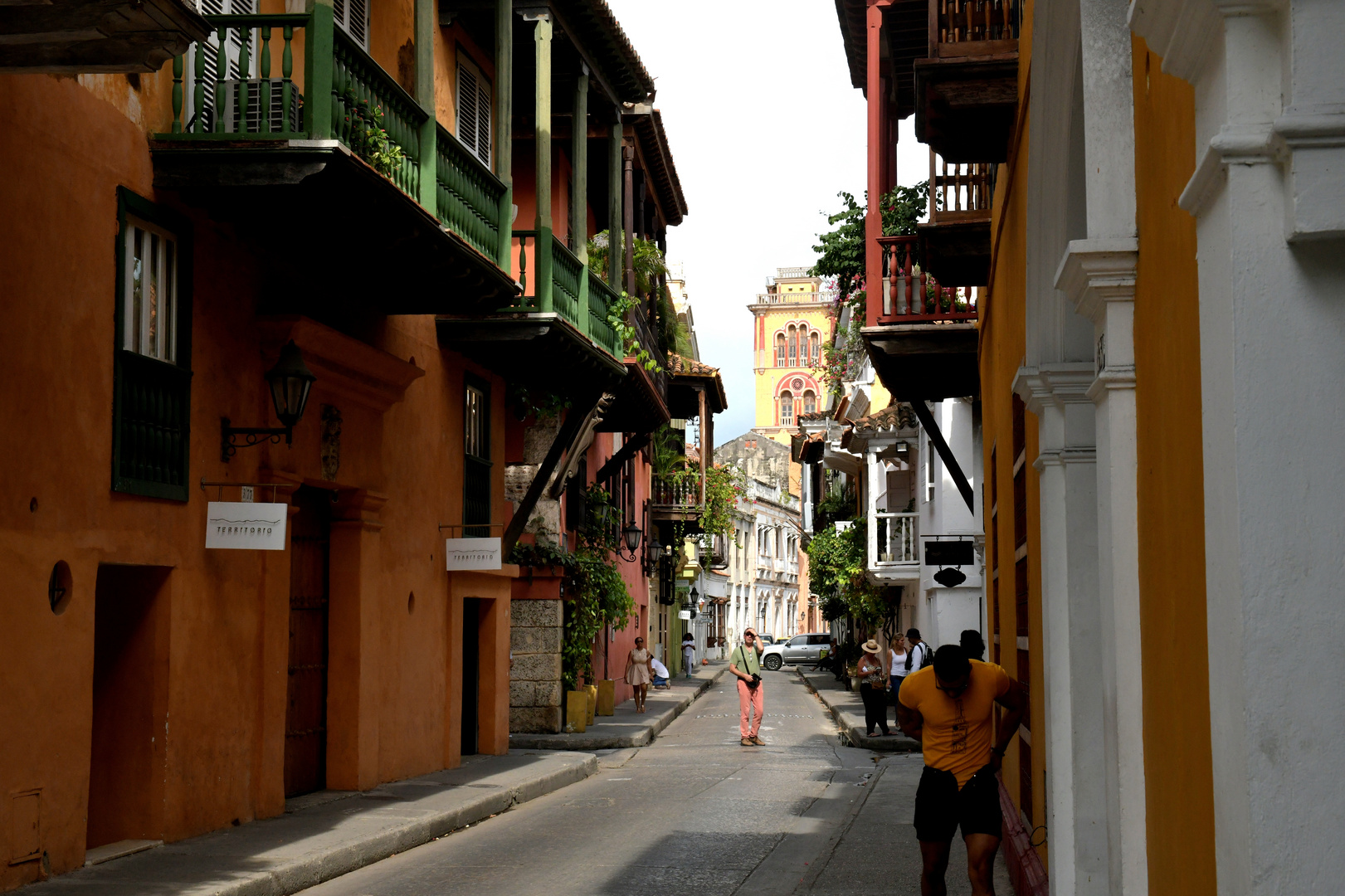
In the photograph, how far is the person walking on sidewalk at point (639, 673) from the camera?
28.7 m

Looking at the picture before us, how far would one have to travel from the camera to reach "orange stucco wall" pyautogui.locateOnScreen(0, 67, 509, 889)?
858cm

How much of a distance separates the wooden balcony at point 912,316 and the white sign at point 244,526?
23.0 ft

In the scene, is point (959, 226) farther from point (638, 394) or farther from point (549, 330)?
point (638, 394)

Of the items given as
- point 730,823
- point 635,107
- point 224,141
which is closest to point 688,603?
point 635,107

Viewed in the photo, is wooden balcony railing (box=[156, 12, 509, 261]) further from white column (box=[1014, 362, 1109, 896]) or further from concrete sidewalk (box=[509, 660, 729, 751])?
concrete sidewalk (box=[509, 660, 729, 751])

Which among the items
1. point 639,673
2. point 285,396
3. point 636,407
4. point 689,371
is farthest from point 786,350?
point 285,396

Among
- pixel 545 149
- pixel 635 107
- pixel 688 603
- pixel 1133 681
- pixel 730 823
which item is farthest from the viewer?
pixel 688 603

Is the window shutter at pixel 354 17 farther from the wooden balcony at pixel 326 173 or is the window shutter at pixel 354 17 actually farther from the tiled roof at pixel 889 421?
the tiled roof at pixel 889 421

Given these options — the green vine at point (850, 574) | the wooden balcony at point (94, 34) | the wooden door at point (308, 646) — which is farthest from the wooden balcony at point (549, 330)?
the green vine at point (850, 574)

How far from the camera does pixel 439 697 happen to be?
16.6 meters

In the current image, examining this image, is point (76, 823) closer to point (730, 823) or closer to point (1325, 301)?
point (730, 823)

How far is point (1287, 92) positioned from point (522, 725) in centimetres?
1998

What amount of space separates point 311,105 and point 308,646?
558 centimetres

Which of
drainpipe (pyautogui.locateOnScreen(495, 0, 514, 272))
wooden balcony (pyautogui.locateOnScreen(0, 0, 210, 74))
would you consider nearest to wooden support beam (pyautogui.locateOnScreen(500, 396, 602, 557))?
drainpipe (pyautogui.locateOnScreen(495, 0, 514, 272))
